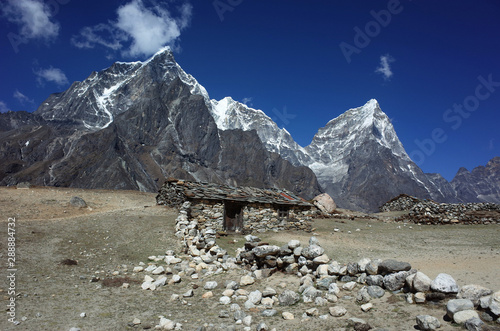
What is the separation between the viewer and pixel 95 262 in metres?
12.2

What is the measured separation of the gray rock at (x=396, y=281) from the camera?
7293 mm

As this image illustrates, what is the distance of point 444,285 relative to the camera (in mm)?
6387

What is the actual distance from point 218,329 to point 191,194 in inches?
537

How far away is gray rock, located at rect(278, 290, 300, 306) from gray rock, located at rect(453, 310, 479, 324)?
11.6 feet

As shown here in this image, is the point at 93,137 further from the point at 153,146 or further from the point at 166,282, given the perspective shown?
the point at 166,282

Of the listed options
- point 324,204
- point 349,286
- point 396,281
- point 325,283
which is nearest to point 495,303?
point 396,281

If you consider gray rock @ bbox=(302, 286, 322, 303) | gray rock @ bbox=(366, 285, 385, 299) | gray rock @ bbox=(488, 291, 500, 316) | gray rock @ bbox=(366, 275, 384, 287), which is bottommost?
gray rock @ bbox=(302, 286, 322, 303)

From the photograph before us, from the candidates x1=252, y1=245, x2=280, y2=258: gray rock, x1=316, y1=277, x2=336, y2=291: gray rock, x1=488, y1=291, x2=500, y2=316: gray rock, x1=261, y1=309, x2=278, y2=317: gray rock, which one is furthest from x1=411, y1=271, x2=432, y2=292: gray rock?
x1=252, y1=245, x2=280, y2=258: gray rock

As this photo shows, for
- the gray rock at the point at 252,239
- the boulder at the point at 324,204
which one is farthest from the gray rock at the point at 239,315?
the boulder at the point at 324,204

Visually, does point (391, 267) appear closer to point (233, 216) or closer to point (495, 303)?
point (495, 303)

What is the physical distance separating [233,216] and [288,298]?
42.9ft

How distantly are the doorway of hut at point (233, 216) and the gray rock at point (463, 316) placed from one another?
1572 cm

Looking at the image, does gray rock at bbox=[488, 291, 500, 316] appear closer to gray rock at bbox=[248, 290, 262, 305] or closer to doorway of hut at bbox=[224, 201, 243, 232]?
gray rock at bbox=[248, 290, 262, 305]

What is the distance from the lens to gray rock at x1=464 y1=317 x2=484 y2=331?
507 centimetres
